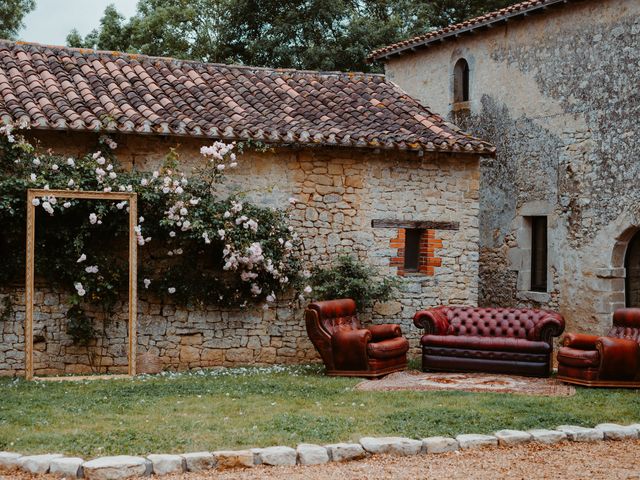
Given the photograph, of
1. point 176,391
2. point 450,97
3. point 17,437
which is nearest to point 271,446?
point 17,437

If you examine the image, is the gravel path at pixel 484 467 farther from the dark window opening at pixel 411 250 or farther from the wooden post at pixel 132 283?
the dark window opening at pixel 411 250

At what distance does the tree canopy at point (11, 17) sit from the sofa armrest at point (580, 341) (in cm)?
2314

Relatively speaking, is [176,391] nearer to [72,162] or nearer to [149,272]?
[149,272]

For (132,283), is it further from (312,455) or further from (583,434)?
(583,434)

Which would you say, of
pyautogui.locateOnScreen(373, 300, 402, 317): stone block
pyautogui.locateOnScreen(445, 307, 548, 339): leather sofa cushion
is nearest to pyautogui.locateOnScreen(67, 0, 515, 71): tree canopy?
pyautogui.locateOnScreen(373, 300, 402, 317): stone block

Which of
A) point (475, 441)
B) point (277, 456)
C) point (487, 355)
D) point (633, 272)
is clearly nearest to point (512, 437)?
point (475, 441)

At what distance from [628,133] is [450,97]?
4730 millimetres

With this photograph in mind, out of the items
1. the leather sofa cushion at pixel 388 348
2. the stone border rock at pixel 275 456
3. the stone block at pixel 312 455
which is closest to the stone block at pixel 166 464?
the stone border rock at pixel 275 456

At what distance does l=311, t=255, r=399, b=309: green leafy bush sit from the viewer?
12836 mm

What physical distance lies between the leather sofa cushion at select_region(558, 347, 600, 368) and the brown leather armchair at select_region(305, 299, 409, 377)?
7.34ft

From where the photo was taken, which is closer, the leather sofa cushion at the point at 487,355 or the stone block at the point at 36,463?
the stone block at the point at 36,463

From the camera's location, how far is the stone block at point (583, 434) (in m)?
7.67

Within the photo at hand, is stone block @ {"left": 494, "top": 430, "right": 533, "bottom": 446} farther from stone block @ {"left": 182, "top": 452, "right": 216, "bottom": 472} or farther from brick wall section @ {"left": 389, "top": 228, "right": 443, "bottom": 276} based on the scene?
brick wall section @ {"left": 389, "top": 228, "right": 443, "bottom": 276}

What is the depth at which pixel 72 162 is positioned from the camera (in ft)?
37.9
